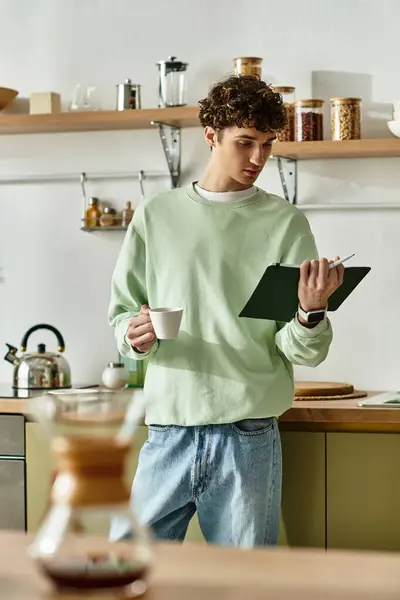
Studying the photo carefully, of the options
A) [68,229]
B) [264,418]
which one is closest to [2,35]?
[68,229]

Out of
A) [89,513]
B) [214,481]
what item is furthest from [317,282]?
[89,513]

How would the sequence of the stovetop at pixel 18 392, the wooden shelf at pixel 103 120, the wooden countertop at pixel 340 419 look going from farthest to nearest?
1. the wooden shelf at pixel 103 120
2. the stovetop at pixel 18 392
3. the wooden countertop at pixel 340 419

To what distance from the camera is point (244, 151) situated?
232cm

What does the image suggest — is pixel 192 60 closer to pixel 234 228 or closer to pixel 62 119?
pixel 62 119

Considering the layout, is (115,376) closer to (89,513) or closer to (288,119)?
(288,119)

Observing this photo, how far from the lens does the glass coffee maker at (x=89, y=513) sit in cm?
98

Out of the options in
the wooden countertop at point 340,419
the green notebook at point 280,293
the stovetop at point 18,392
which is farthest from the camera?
the stovetop at point 18,392

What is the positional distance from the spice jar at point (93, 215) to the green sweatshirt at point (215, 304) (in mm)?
1191

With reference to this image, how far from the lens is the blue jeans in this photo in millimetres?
2246

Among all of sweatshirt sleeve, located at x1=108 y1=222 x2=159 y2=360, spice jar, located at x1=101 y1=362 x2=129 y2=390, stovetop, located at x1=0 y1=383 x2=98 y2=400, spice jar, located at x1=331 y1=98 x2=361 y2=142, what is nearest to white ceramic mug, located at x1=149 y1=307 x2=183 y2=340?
sweatshirt sleeve, located at x1=108 y1=222 x2=159 y2=360

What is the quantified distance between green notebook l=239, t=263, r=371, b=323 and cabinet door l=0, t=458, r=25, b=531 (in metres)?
1.25

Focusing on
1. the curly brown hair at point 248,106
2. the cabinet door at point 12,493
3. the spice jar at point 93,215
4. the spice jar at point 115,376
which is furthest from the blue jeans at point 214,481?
the spice jar at point 93,215

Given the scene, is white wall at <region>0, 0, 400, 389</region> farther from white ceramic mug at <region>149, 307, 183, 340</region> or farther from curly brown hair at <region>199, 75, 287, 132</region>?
white ceramic mug at <region>149, 307, 183, 340</region>

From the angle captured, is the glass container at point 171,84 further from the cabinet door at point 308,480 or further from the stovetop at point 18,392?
the cabinet door at point 308,480
